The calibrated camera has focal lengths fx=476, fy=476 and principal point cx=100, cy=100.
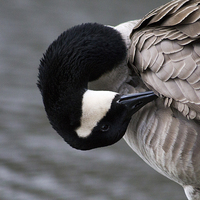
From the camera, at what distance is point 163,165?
249cm

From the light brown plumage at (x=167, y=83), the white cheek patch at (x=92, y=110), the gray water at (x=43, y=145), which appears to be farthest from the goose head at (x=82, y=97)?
the gray water at (x=43, y=145)

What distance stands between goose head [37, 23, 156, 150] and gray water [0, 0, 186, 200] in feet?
5.01

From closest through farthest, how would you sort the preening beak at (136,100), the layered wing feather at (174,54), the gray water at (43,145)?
the layered wing feather at (174,54) → the preening beak at (136,100) → the gray water at (43,145)

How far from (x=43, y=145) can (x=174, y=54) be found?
234 cm

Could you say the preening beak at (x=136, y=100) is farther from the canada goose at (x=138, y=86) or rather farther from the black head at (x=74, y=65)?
the black head at (x=74, y=65)

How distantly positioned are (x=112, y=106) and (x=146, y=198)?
1652mm

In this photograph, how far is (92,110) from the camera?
2359 millimetres

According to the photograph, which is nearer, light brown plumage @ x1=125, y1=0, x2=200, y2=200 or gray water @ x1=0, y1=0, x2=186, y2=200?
light brown plumage @ x1=125, y1=0, x2=200, y2=200

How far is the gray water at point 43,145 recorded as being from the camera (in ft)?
12.7

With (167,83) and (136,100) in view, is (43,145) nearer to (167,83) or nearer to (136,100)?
(136,100)

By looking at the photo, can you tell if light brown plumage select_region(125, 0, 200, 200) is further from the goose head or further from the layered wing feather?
the goose head

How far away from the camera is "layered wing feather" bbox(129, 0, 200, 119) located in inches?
85.1

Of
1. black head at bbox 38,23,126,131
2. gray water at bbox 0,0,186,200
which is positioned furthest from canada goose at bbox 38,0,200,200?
gray water at bbox 0,0,186,200

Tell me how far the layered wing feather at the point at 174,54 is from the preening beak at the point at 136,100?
5cm
